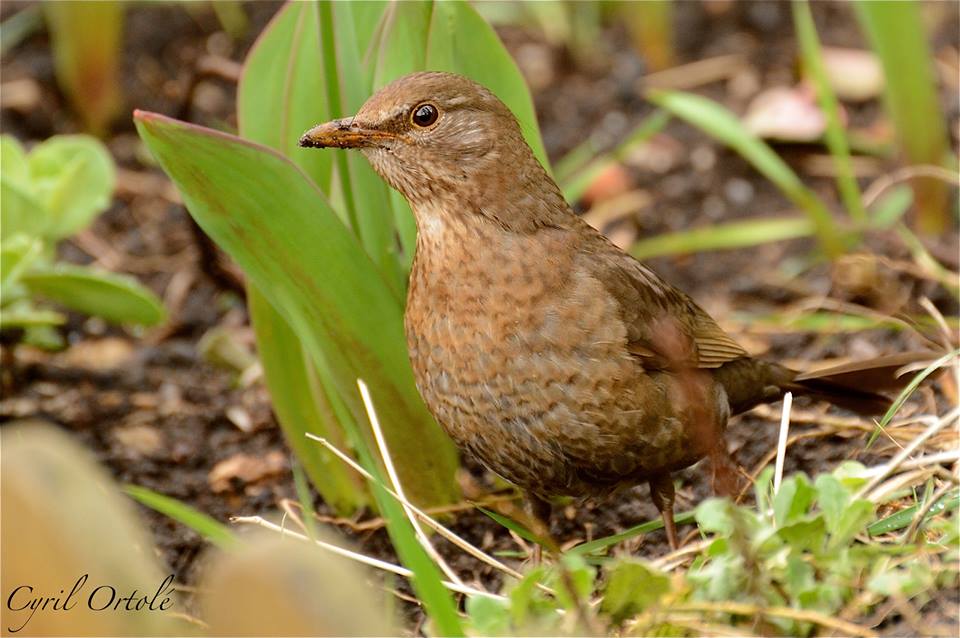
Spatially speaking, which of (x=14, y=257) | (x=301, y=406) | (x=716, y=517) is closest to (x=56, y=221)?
(x=14, y=257)

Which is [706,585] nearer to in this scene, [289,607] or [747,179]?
[289,607]

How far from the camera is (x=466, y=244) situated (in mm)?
2951

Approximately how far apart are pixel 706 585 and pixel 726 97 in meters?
3.98

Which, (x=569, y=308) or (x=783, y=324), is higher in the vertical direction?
(x=569, y=308)

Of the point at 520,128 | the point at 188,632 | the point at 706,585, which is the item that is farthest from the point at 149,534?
the point at 706,585

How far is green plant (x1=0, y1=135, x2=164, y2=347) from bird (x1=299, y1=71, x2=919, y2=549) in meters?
1.17

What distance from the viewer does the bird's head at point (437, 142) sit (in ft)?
9.81

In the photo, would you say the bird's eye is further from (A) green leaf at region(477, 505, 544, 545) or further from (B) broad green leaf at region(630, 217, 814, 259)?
(B) broad green leaf at region(630, 217, 814, 259)

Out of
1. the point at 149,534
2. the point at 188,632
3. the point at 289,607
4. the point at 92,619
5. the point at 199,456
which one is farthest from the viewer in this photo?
the point at 199,456

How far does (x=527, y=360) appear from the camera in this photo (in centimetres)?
285

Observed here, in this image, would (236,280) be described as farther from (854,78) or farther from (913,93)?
(854,78)

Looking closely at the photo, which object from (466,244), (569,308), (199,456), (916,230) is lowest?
(916,230)

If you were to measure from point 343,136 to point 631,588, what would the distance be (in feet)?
4.06

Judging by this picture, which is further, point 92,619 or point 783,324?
point 783,324
